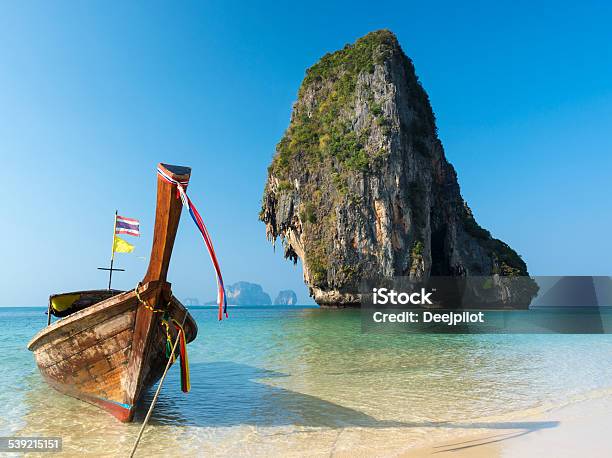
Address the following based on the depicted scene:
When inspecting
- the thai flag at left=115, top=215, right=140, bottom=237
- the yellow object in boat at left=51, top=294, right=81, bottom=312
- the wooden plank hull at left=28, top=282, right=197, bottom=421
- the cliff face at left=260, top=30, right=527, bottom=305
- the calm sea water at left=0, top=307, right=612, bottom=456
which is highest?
the cliff face at left=260, top=30, right=527, bottom=305

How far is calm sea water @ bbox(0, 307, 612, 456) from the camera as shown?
196 inches

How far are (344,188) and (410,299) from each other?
1206 cm

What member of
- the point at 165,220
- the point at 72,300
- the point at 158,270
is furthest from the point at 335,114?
the point at 165,220

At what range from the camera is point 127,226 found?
7.48 m

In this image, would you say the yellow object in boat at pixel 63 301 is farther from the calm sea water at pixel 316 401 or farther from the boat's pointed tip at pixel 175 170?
the boat's pointed tip at pixel 175 170

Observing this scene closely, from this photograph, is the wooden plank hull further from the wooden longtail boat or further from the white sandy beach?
the white sandy beach

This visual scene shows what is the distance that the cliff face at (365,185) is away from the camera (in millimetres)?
36938

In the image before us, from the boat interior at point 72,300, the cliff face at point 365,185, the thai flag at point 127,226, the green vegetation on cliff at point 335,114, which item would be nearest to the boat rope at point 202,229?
the thai flag at point 127,226

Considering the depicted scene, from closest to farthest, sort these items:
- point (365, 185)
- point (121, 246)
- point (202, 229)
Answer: point (202, 229)
point (121, 246)
point (365, 185)

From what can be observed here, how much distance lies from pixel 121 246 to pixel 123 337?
251cm

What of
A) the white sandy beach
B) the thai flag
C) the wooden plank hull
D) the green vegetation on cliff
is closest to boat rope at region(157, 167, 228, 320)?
the wooden plank hull

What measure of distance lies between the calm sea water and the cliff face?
81.2ft

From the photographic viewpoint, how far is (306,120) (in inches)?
1756

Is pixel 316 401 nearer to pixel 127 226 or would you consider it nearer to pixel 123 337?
pixel 123 337
